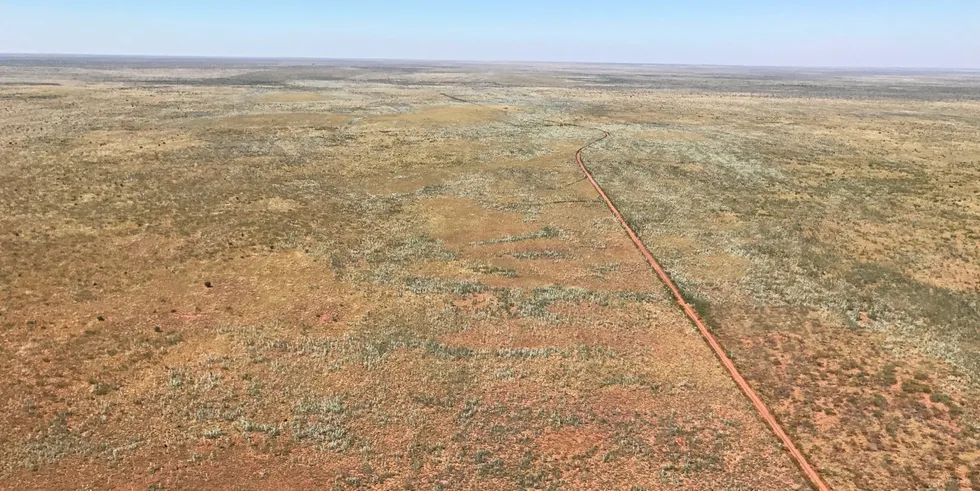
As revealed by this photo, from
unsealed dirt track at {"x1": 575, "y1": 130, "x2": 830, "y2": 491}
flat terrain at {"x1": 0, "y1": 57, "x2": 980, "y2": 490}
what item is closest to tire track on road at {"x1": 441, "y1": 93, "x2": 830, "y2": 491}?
unsealed dirt track at {"x1": 575, "y1": 130, "x2": 830, "y2": 491}

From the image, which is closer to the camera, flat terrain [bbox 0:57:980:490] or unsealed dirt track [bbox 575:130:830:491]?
unsealed dirt track [bbox 575:130:830:491]

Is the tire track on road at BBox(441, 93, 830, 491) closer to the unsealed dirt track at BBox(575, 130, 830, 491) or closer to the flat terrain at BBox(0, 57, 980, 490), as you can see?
the unsealed dirt track at BBox(575, 130, 830, 491)

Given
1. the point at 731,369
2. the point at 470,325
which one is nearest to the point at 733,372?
the point at 731,369

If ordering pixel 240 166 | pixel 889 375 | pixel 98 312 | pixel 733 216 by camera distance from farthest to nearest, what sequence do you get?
pixel 240 166
pixel 733 216
pixel 98 312
pixel 889 375

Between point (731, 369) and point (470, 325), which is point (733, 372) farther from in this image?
point (470, 325)

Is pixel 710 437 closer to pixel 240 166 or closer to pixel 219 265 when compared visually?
pixel 219 265

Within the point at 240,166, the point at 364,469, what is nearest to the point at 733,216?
the point at 364,469

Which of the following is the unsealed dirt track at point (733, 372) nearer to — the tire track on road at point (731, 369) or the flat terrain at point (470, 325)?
the tire track on road at point (731, 369)

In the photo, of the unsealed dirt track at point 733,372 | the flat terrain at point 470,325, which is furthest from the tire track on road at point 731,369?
the flat terrain at point 470,325

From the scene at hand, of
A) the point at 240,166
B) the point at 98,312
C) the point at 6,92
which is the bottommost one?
the point at 98,312
